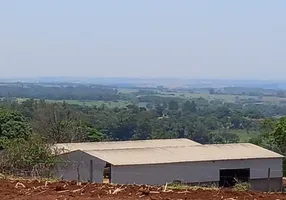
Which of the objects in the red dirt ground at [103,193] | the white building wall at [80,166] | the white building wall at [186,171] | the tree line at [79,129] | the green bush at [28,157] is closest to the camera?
the red dirt ground at [103,193]

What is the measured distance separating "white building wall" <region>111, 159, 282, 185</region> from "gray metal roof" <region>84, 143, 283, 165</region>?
0.26m

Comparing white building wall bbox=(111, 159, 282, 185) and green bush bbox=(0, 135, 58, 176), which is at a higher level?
green bush bbox=(0, 135, 58, 176)

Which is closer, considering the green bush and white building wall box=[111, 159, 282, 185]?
the green bush

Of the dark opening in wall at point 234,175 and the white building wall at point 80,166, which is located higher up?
the white building wall at point 80,166

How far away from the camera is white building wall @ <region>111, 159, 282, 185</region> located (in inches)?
1244

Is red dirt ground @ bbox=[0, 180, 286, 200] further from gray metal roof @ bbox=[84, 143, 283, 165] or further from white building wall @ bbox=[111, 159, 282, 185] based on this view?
gray metal roof @ bbox=[84, 143, 283, 165]

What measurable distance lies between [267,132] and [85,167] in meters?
18.1

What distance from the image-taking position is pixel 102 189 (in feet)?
35.1

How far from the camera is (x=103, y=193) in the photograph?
33.8 feet

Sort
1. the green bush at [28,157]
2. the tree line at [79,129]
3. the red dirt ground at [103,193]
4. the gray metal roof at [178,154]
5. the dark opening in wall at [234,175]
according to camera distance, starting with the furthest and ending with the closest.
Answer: the dark opening in wall at [234,175]
the gray metal roof at [178,154]
the tree line at [79,129]
the green bush at [28,157]
the red dirt ground at [103,193]

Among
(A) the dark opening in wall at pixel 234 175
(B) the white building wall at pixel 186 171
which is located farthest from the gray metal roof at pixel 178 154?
(A) the dark opening in wall at pixel 234 175

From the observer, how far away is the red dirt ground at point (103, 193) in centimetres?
988

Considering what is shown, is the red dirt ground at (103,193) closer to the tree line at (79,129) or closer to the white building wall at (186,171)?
the tree line at (79,129)

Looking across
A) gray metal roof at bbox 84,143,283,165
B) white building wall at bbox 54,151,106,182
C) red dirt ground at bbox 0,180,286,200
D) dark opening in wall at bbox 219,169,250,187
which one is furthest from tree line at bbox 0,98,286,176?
red dirt ground at bbox 0,180,286,200
